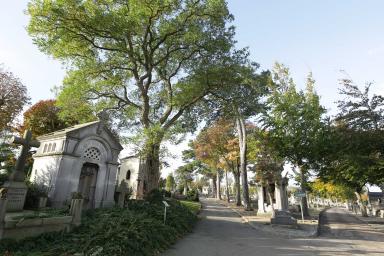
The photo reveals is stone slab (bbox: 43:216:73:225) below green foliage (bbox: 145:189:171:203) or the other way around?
below

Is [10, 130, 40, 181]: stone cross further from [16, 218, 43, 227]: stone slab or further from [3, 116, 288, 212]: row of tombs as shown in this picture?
[16, 218, 43, 227]: stone slab

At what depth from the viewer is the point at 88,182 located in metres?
16.1

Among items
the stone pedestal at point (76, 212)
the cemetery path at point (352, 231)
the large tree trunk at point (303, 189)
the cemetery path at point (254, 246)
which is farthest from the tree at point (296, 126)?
the stone pedestal at point (76, 212)

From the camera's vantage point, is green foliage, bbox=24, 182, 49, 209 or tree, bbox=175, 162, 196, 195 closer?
green foliage, bbox=24, 182, 49, 209

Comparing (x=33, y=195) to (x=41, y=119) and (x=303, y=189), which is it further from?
(x=303, y=189)

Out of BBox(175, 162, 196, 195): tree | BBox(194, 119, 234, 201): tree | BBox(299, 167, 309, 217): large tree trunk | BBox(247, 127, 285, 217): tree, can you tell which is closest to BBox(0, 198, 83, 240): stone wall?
BBox(247, 127, 285, 217): tree

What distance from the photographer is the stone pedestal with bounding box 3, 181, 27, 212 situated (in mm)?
11109

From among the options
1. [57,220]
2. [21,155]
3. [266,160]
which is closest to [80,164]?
[21,155]

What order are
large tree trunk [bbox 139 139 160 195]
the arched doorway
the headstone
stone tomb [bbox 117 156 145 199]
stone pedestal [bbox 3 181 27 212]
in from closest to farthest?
stone pedestal [bbox 3 181 27 212], the arched doorway, the headstone, large tree trunk [bbox 139 139 160 195], stone tomb [bbox 117 156 145 199]

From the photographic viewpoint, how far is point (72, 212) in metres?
9.33

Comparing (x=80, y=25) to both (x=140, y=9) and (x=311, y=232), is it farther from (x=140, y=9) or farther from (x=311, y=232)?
(x=311, y=232)

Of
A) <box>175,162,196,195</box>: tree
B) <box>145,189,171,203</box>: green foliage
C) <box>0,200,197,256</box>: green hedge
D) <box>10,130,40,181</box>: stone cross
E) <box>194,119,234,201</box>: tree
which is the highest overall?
<box>194,119,234,201</box>: tree

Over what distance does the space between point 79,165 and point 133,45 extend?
8783mm

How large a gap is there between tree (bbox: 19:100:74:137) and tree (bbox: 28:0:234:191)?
9.97m
